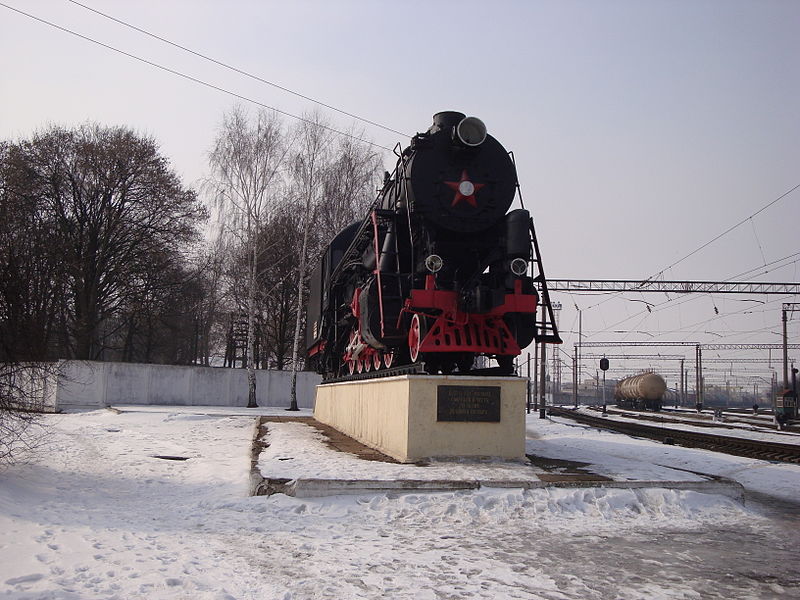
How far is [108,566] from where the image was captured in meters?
4.93

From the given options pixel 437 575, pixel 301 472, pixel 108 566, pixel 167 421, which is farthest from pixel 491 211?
pixel 167 421

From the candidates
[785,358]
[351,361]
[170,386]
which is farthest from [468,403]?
[785,358]

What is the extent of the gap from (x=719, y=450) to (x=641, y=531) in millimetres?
11654

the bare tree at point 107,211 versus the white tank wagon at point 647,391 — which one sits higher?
the bare tree at point 107,211

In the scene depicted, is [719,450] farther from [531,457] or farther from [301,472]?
Result: [301,472]

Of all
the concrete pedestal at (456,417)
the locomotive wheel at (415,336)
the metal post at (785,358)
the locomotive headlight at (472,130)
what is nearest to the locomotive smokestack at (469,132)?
the locomotive headlight at (472,130)

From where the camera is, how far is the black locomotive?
32.7 feet

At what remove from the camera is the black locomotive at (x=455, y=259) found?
9969 millimetres

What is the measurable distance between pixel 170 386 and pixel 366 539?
90.2 feet

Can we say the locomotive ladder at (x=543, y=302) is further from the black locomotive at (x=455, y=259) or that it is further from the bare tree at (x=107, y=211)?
the bare tree at (x=107, y=211)

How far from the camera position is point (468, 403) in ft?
32.3

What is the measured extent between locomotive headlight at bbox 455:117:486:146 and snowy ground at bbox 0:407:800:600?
492 centimetres

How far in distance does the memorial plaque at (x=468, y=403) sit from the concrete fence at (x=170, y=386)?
20.3 m

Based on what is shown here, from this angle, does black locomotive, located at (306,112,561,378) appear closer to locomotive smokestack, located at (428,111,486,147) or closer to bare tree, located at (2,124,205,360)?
locomotive smokestack, located at (428,111,486,147)
